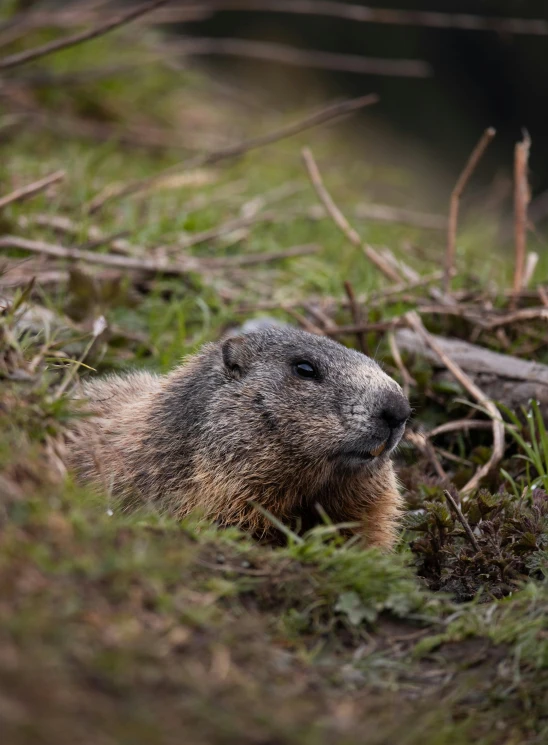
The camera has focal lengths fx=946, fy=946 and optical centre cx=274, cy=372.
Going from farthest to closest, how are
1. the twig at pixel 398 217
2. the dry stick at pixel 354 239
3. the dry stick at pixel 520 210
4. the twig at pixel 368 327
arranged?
the twig at pixel 398 217
the dry stick at pixel 354 239
the dry stick at pixel 520 210
the twig at pixel 368 327

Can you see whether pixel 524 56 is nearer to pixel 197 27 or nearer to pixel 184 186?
pixel 197 27

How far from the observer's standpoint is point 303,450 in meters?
4.12

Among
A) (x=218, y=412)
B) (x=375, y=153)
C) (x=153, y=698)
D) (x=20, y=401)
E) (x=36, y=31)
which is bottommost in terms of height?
(x=375, y=153)

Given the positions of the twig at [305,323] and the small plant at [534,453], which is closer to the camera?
the small plant at [534,453]

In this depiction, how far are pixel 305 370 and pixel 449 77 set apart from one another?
12.4 meters

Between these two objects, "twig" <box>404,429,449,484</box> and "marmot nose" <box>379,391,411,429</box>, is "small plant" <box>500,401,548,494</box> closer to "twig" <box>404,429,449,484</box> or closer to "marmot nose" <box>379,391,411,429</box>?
"twig" <box>404,429,449,484</box>

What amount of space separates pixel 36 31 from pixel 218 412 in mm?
6392

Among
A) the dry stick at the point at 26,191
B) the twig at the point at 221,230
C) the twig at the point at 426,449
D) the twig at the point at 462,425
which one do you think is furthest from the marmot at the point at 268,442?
the twig at the point at 221,230

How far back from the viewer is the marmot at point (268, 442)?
4.11 metres

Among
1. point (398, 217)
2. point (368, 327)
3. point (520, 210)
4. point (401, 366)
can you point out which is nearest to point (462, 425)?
point (401, 366)

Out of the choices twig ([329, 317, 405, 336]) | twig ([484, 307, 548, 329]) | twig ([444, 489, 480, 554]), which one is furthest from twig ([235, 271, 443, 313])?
twig ([444, 489, 480, 554])

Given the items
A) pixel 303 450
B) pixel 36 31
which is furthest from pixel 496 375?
pixel 36 31

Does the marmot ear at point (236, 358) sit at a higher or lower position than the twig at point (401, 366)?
higher

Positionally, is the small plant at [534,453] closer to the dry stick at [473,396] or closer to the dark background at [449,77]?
the dry stick at [473,396]
